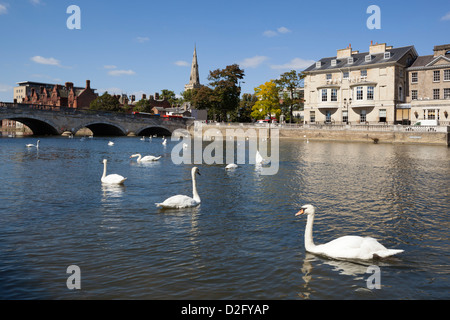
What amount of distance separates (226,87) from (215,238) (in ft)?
259

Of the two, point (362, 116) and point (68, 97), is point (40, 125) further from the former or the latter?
point (362, 116)

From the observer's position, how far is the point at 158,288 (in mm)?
7297

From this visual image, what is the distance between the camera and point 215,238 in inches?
408

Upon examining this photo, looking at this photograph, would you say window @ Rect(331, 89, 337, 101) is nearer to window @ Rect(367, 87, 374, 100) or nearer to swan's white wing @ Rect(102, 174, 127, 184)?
window @ Rect(367, 87, 374, 100)

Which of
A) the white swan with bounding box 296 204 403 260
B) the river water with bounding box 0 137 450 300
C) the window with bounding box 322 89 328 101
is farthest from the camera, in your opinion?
the window with bounding box 322 89 328 101

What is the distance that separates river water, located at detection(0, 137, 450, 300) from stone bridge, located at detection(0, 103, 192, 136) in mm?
48956

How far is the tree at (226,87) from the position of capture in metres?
→ 87.1

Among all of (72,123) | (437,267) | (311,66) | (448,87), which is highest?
(311,66)

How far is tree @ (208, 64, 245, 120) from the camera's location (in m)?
87.1

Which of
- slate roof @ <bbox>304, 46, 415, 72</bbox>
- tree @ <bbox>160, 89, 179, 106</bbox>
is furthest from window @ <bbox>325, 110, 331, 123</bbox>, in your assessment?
tree @ <bbox>160, 89, 179, 106</bbox>

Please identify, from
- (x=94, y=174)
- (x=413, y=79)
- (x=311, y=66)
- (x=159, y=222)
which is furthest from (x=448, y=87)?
(x=159, y=222)

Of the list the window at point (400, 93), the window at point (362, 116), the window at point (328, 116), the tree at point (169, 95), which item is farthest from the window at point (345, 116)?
the tree at point (169, 95)

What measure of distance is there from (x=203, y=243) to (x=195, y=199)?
4.52 m

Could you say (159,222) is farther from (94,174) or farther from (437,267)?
(94,174)
